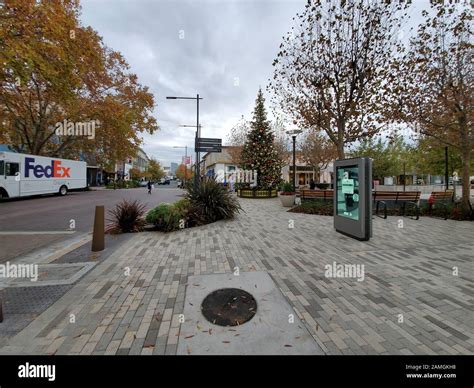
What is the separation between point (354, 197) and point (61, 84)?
1049 centimetres

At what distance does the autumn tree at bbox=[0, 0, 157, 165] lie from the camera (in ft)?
21.8

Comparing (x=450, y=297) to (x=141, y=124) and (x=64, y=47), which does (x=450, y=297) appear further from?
(x=141, y=124)

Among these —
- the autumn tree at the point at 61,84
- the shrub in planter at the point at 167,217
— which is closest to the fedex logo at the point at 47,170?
the autumn tree at the point at 61,84

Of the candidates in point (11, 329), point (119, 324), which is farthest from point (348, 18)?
point (11, 329)

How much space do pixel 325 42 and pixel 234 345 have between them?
1159 centimetres

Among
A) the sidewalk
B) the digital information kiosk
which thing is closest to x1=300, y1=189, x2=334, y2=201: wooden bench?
the digital information kiosk

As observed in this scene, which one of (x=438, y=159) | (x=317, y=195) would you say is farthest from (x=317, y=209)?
(x=438, y=159)

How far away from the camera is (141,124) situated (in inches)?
813

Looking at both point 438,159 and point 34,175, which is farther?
point 438,159

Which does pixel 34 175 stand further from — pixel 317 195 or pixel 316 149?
pixel 316 149

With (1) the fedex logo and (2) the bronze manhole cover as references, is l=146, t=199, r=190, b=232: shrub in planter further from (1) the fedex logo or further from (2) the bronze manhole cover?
(1) the fedex logo

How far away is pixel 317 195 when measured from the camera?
13109 millimetres

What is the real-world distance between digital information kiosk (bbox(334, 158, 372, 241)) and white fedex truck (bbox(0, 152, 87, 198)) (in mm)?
19727

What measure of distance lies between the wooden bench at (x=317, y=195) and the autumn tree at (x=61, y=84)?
12.3m
